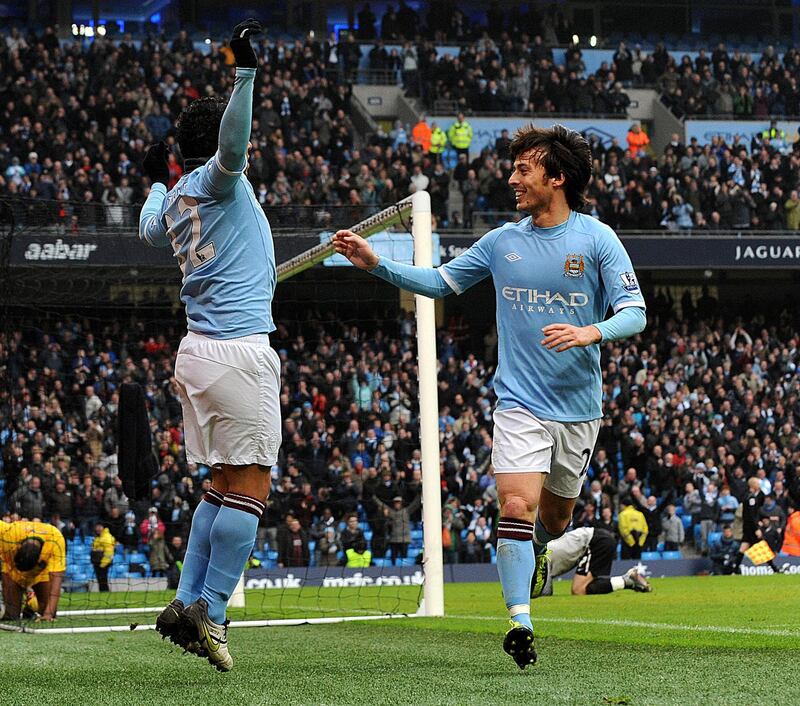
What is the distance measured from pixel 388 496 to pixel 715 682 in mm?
10774

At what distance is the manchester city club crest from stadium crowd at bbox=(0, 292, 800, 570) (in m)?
5.15

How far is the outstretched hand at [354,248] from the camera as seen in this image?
19.8ft

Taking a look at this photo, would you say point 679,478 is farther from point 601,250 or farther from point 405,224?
point 601,250

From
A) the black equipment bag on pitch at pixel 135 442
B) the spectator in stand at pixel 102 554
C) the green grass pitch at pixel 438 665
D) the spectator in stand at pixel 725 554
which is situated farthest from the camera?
the spectator in stand at pixel 725 554

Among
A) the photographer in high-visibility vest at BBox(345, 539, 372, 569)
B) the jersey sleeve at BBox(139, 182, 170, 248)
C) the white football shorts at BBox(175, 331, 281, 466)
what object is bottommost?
the photographer in high-visibility vest at BBox(345, 539, 372, 569)

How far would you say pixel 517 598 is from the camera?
5734mm

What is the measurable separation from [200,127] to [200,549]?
1.87 metres

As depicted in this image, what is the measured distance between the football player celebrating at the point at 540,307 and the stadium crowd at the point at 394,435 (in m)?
4.81

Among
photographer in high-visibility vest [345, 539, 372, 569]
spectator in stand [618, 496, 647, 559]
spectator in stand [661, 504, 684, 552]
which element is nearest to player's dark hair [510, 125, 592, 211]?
photographer in high-visibility vest [345, 539, 372, 569]

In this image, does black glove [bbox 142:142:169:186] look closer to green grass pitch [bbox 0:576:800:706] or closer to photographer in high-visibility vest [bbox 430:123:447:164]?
green grass pitch [bbox 0:576:800:706]

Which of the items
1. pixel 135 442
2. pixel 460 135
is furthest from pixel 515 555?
pixel 460 135

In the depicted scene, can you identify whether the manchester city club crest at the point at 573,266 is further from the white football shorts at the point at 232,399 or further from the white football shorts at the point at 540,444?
the white football shorts at the point at 232,399

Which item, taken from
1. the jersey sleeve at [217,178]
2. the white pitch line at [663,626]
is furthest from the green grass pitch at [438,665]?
the jersey sleeve at [217,178]

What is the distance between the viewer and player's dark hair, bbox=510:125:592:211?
6.34 metres
